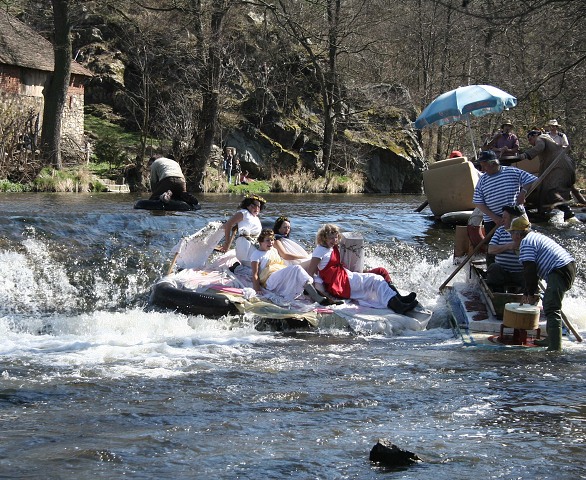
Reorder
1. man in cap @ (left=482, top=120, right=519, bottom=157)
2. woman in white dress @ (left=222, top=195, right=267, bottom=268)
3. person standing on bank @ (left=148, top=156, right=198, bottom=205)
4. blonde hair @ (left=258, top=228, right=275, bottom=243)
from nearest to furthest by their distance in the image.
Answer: blonde hair @ (left=258, top=228, right=275, bottom=243) → woman in white dress @ (left=222, top=195, right=267, bottom=268) → man in cap @ (left=482, top=120, right=519, bottom=157) → person standing on bank @ (left=148, top=156, right=198, bottom=205)

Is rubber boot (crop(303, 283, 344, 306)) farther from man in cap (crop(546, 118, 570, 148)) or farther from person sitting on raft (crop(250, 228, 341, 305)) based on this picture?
man in cap (crop(546, 118, 570, 148))

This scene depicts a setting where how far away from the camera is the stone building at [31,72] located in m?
38.8

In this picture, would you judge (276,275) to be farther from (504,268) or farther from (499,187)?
(499,187)

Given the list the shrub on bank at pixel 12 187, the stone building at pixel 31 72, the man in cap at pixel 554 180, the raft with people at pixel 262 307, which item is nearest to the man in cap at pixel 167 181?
the raft with people at pixel 262 307

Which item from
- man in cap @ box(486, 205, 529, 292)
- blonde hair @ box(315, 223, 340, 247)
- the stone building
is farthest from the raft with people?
the stone building

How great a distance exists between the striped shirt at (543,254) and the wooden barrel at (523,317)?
39cm

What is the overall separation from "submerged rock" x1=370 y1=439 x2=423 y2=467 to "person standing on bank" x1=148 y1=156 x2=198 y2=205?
42.7 feet

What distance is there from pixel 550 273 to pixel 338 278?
3170mm

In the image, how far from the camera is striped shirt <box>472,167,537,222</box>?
42.0 ft

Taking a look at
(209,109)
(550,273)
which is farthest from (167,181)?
(209,109)

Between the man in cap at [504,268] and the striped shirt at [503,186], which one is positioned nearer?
the man in cap at [504,268]

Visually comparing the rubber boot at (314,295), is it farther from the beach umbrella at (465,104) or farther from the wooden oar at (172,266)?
the beach umbrella at (465,104)

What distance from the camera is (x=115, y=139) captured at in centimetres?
3912

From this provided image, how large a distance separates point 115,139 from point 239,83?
6429mm
